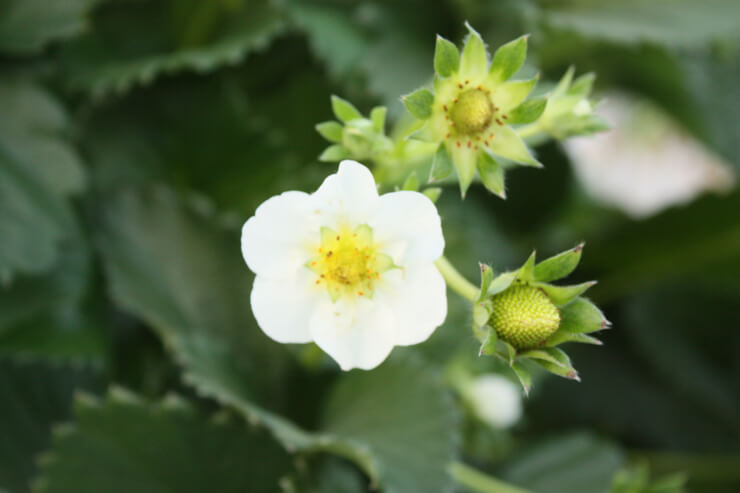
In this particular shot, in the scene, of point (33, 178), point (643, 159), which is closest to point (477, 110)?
point (33, 178)

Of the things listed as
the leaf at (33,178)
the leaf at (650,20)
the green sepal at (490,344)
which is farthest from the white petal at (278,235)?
the leaf at (650,20)

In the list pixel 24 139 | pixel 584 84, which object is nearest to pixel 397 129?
pixel 584 84

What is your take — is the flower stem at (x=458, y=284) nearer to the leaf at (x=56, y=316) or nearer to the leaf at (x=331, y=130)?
the leaf at (x=331, y=130)

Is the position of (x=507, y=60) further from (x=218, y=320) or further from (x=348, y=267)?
(x=218, y=320)

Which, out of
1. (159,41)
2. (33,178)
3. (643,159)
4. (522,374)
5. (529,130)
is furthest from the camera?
(643,159)

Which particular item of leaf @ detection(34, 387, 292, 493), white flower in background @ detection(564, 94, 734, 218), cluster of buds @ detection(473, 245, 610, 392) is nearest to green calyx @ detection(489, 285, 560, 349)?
cluster of buds @ detection(473, 245, 610, 392)

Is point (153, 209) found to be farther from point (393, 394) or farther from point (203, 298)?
point (393, 394)
